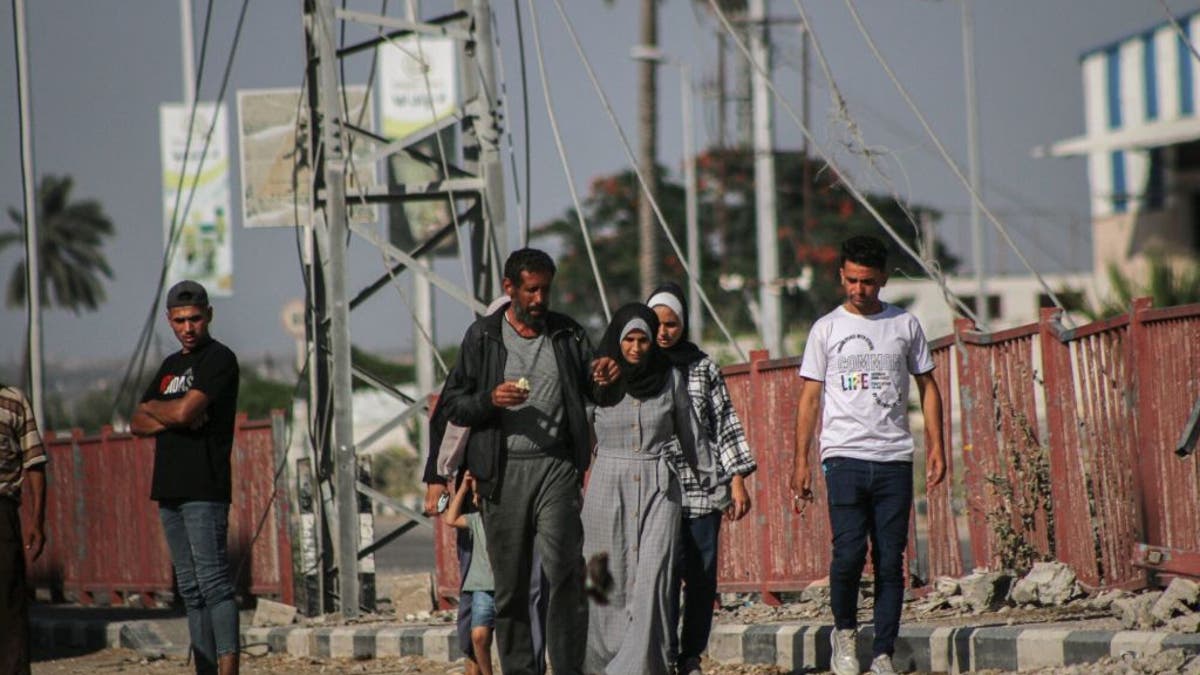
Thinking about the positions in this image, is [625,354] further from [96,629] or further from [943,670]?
[96,629]

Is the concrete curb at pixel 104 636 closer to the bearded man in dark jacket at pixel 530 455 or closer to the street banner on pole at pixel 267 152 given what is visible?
the bearded man in dark jacket at pixel 530 455

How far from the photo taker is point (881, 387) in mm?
8117

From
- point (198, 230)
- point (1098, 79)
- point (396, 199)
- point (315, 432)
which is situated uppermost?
point (1098, 79)

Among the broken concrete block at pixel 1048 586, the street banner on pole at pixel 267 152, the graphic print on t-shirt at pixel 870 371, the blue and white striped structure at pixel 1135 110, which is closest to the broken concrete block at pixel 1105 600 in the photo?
the broken concrete block at pixel 1048 586

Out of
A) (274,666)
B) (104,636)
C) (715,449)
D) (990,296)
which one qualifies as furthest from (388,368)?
(715,449)

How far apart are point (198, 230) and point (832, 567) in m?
24.5

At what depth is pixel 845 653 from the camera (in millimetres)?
8438

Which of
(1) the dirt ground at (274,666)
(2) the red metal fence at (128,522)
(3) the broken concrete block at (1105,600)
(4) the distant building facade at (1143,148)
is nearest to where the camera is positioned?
(3) the broken concrete block at (1105,600)

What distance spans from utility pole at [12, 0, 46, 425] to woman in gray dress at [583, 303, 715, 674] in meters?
12.6

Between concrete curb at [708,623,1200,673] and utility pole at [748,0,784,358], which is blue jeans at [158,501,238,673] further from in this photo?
utility pole at [748,0,784,358]

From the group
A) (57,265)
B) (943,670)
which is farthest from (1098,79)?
(57,265)

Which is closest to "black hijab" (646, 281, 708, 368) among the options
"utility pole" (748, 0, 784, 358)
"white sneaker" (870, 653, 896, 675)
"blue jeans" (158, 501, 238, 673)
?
"white sneaker" (870, 653, 896, 675)

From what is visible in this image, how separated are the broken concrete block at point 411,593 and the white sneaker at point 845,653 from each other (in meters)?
5.53

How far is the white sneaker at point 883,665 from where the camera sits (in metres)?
8.13
